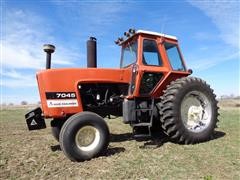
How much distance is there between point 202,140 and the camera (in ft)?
23.9

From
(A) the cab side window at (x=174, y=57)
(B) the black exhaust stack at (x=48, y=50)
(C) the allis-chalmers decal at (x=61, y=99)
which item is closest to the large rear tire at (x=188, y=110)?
(A) the cab side window at (x=174, y=57)

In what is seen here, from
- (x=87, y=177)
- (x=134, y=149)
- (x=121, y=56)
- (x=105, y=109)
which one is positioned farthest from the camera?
(x=121, y=56)

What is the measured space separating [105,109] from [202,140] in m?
2.53

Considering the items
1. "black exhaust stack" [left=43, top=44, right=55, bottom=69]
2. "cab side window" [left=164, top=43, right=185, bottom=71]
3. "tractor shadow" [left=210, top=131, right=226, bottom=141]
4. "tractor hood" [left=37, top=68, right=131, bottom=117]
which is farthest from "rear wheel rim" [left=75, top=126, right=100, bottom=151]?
"tractor shadow" [left=210, top=131, right=226, bottom=141]

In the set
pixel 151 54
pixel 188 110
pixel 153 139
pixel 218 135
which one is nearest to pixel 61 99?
pixel 151 54

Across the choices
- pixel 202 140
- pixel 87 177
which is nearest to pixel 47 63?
pixel 87 177

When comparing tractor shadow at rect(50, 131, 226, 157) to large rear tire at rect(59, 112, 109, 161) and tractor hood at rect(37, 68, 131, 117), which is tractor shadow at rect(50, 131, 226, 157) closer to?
large rear tire at rect(59, 112, 109, 161)

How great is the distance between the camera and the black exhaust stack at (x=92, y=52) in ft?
23.1

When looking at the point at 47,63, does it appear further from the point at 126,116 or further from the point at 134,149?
the point at 134,149

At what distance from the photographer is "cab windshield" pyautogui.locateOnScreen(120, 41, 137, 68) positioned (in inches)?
297

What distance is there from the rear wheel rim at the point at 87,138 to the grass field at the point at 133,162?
32 cm

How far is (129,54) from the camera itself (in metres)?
7.86

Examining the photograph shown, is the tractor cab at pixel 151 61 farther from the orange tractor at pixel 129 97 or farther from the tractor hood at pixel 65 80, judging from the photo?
the tractor hood at pixel 65 80

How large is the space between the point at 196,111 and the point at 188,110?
0.26 meters
